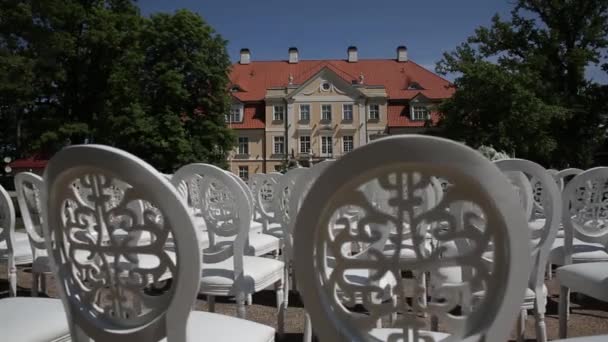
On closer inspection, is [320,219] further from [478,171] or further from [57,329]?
[57,329]

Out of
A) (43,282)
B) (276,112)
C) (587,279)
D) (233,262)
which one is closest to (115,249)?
(233,262)

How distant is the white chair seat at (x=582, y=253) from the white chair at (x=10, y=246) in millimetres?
4048

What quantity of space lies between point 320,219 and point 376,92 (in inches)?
1606

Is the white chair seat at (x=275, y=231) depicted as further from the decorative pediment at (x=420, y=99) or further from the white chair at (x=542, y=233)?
the decorative pediment at (x=420, y=99)

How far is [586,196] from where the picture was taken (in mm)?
4066

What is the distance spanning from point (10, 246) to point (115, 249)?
111 inches

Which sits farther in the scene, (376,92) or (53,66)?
(376,92)

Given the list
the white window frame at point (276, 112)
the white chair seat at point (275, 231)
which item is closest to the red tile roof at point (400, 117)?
the white window frame at point (276, 112)

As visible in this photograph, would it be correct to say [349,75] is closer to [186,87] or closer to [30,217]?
[186,87]

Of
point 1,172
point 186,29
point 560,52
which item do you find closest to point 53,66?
point 186,29

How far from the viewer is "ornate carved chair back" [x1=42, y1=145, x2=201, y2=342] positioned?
4.66 feet

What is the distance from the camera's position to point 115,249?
60.6 inches

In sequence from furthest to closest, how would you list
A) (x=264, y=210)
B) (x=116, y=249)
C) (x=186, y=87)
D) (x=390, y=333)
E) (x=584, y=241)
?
(x=186, y=87)
(x=264, y=210)
(x=584, y=241)
(x=116, y=249)
(x=390, y=333)

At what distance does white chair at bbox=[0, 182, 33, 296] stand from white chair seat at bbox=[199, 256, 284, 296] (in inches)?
64.7
